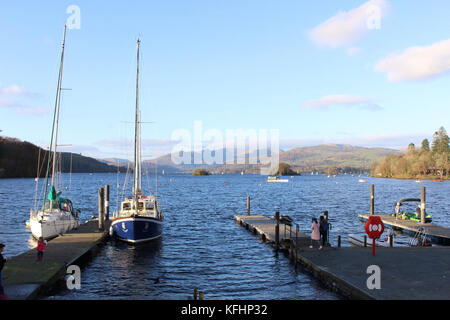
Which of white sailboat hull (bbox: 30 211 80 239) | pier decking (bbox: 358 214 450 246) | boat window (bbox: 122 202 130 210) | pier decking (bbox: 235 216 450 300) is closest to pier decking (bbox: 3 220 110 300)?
white sailboat hull (bbox: 30 211 80 239)

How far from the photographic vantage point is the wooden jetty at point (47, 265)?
16.0m

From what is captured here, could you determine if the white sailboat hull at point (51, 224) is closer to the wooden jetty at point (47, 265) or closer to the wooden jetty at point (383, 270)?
the wooden jetty at point (47, 265)

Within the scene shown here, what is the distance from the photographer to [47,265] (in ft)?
65.6

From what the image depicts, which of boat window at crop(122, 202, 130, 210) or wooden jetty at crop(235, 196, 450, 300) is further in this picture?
boat window at crop(122, 202, 130, 210)

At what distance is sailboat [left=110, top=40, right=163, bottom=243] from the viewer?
31062mm

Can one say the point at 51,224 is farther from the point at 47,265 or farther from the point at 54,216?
the point at 47,265

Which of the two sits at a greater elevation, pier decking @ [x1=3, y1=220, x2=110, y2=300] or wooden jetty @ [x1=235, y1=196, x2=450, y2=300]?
wooden jetty @ [x1=235, y1=196, x2=450, y2=300]

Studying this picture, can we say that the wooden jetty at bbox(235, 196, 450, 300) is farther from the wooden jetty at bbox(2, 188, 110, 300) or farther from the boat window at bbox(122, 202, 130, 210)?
the boat window at bbox(122, 202, 130, 210)

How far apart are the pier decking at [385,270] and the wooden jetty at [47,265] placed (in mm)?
13370

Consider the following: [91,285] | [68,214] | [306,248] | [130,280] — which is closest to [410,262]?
[306,248]

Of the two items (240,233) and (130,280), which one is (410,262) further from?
(240,233)

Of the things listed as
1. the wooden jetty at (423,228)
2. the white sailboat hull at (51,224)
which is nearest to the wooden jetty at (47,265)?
the white sailboat hull at (51,224)
